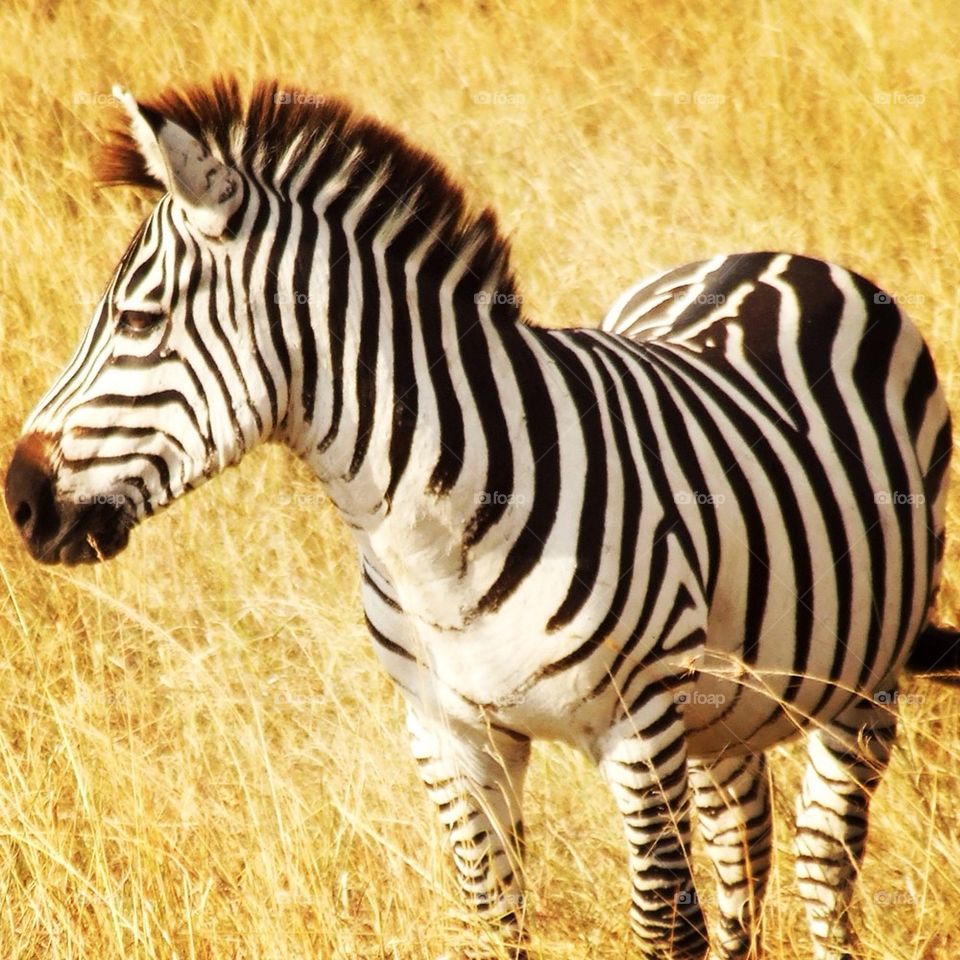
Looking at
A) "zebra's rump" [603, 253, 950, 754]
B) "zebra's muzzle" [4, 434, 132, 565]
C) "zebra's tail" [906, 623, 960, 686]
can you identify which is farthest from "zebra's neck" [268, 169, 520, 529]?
"zebra's tail" [906, 623, 960, 686]

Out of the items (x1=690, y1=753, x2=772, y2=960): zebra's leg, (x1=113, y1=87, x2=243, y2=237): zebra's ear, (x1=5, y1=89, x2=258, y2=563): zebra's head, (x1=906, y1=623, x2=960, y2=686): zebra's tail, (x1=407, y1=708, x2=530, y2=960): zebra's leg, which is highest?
(x1=113, y1=87, x2=243, y2=237): zebra's ear

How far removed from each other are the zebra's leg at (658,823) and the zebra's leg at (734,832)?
0.93 metres

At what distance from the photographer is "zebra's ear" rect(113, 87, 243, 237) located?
293cm

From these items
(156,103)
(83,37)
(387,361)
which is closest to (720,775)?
(387,361)

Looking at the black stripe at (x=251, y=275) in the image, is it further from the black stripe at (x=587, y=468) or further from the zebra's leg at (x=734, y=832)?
the zebra's leg at (x=734, y=832)

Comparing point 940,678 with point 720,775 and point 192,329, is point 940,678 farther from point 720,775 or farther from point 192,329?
point 192,329

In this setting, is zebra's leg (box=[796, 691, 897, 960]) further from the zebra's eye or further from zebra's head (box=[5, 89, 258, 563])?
the zebra's eye

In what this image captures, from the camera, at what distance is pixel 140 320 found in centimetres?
303

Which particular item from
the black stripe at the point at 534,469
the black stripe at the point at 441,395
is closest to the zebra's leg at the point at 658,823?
the black stripe at the point at 534,469

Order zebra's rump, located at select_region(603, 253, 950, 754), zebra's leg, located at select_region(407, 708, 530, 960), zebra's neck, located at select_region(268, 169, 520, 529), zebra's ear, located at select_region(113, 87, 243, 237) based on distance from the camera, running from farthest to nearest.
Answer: zebra's rump, located at select_region(603, 253, 950, 754) → zebra's leg, located at select_region(407, 708, 530, 960) → zebra's neck, located at select_region(268, 169, 520, 529) → zebra's ear, located at select_region(113, 87, 243, 237)

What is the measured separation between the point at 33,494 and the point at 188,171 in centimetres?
74

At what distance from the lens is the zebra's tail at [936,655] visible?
4250mm

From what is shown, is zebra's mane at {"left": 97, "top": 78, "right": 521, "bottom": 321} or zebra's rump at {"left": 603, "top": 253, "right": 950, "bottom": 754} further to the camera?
zebra's rump at {"left": 603, "top": 253, "right": 950, "bottom": 754}

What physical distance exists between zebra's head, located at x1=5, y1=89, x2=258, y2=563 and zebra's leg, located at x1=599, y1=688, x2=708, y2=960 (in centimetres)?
109
